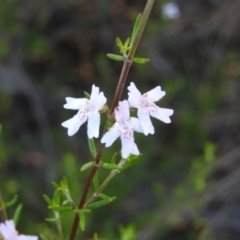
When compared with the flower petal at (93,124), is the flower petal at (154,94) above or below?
above

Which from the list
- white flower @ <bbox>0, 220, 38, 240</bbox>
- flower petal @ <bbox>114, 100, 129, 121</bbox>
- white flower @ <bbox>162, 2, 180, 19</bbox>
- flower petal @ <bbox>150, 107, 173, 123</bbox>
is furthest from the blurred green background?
flower petal @ <bbox>114, 100, 129, 121</bbox>

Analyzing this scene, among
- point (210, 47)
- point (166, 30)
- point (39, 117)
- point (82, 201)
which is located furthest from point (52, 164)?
point (82, 201)

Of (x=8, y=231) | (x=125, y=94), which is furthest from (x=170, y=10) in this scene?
(x=8, y=231)

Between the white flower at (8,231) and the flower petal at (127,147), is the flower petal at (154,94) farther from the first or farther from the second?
the white flower at (8,231)

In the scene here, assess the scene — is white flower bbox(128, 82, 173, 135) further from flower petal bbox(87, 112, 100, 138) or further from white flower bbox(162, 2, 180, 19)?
white flower bbox(162, 2, 180, 19)

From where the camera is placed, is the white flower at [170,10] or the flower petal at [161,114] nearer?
the flower petal at [161,114]

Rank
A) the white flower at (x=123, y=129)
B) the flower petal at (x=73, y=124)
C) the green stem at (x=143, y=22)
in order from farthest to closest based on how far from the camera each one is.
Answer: the flower petal at (x=73, y=124) → the white flower at (x=123, y=129) → the green stem at (x=143, y=22)

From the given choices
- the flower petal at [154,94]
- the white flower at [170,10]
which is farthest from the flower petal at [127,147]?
the white flower at [170,10]

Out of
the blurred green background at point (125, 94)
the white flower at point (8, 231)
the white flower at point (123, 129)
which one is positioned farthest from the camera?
the blurred green background at point (125, 94)
